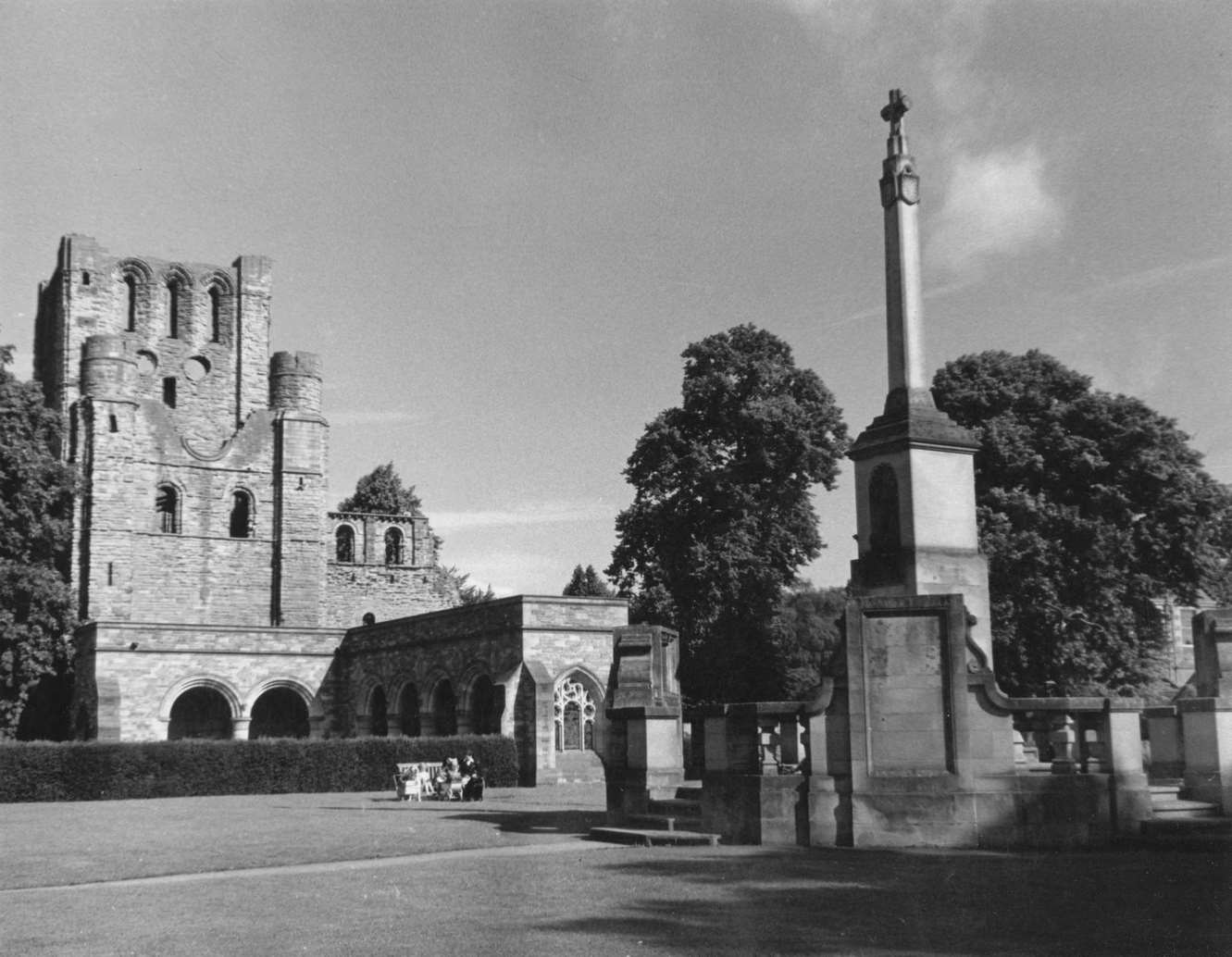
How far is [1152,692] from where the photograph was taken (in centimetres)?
3872

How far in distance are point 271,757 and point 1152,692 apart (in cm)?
2418

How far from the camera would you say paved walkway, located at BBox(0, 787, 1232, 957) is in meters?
9.49

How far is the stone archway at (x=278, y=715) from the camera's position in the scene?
49.6 m

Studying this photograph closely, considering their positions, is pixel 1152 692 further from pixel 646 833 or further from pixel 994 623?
pixel 646 833

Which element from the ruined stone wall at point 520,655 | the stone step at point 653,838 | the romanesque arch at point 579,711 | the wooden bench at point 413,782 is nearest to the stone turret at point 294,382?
the ruined stone wall at point 520,655

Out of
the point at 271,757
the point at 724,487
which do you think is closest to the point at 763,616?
the point at 724,487

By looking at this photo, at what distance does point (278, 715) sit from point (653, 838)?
36922 mm

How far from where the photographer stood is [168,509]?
53.9 m

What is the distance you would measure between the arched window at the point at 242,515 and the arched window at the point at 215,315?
7602mm

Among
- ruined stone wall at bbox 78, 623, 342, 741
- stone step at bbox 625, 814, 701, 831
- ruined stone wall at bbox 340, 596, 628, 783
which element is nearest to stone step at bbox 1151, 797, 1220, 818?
stone step at bbox 625, 814, 701, 831

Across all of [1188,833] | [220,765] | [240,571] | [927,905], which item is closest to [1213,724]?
[1188,833]

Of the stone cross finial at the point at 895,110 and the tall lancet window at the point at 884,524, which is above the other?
the stone cross finial at the point at 895,110

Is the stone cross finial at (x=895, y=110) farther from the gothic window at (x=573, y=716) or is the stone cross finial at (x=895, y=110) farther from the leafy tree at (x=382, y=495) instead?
the leafy tree at (x=382, y=495)

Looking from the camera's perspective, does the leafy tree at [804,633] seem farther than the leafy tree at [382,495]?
No
